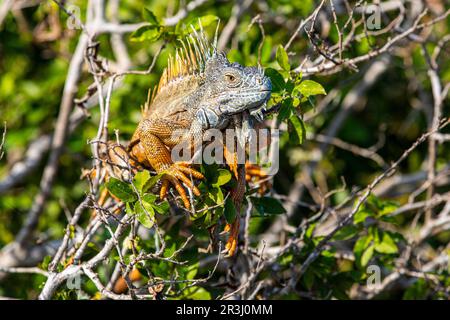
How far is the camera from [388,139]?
970 cm

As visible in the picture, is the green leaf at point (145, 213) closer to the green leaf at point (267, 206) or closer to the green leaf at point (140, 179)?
the green leaf at point (140, 179)

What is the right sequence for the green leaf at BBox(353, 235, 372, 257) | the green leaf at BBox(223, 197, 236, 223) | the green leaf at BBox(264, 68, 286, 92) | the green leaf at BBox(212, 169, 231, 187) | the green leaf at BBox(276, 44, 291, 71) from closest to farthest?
1. the green leaf at BBox(212, 169, 231, 187)
2. the green leaf at BBox(223, 197, 236, 223)
3. the green leaf at BBox(264, 68, 286, 92)
4. the green leaf at BBox(276, 44, 291, 71)
5. the green leaf at BBox(353, 235, 372, 257)

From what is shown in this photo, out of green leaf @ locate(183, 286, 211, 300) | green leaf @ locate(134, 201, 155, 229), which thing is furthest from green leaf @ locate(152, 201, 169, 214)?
green leaf @ locate(183, 286, 211, 300)

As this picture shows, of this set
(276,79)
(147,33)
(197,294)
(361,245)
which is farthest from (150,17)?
(361,245)

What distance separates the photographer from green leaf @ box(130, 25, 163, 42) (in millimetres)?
5543

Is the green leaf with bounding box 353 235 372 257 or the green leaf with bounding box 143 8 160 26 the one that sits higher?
the green leaf with bounding box 143 8 160 26

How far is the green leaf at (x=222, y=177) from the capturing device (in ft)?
14.2

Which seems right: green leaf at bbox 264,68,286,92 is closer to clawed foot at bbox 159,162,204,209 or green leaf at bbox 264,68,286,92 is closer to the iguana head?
the iguana head

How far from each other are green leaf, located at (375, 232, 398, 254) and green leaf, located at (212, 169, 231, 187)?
1762mm

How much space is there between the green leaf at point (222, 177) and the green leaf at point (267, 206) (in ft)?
2.70

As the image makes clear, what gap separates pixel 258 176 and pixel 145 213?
1287 millimetres

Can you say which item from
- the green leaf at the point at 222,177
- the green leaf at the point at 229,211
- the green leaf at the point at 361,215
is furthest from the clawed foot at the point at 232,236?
the green leaf at the point at 361,215

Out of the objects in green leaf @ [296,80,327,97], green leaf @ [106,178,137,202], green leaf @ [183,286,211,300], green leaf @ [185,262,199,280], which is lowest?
green leaf @ [183,286,211,300]
